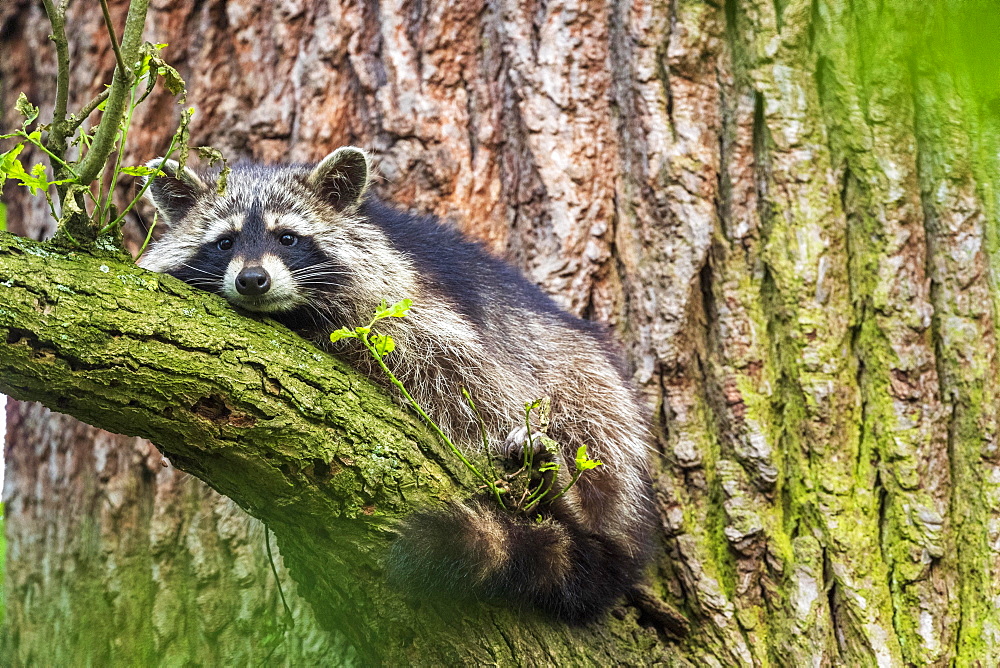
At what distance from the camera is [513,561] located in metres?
2.95

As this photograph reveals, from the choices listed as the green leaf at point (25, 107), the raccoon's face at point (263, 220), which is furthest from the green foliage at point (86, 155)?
the raccoon's face at point (263, 220)

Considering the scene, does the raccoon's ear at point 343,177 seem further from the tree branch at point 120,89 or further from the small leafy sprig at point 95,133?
the tree branch at point 120,89

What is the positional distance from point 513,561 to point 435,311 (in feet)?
3.88

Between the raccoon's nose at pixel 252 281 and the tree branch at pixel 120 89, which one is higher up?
the tree branch at pixel 120 89

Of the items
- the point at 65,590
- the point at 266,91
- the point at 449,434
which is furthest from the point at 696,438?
the point at 65,590

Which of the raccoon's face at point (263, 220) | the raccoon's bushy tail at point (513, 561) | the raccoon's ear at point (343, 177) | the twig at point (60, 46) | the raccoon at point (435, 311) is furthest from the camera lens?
the raccoon's ear at point (343, 177)

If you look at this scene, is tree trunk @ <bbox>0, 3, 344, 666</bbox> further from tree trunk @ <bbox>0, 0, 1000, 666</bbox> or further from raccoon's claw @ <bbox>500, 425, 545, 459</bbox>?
raccoon's claw @ <bbox>500, 425, 545, 459</bbox>

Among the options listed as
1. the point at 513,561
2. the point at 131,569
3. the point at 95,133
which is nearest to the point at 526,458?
the point at 513,561

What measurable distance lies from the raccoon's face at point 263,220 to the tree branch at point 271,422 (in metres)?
0.78

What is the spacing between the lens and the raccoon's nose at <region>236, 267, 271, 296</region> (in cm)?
327

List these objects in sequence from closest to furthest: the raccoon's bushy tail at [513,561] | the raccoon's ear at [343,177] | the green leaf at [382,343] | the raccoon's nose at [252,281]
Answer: the green leaf at [382,343], the raccoon's bushy tail at [513,561], the raccoon's nose at [252,281], the raccoon's ear at [343,177]

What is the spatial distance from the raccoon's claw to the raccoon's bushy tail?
0.20 metres

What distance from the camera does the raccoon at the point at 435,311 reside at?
11.2ft

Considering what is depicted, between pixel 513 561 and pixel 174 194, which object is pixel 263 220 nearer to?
pixel 174 194
